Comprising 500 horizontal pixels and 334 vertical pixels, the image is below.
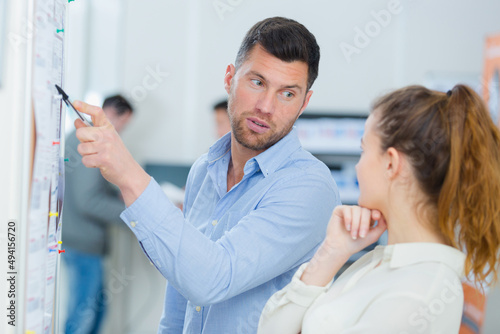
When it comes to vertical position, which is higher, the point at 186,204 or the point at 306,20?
the point at 306,20

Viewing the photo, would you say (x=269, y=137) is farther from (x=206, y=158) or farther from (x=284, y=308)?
(x=284, y=308)

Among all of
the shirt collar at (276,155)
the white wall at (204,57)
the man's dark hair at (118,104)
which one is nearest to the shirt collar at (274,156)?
the shirt collar at (276,155)

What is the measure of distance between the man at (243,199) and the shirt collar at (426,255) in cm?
27

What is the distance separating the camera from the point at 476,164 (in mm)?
1007

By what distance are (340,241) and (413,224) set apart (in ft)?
0.51

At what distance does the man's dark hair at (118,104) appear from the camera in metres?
3.64

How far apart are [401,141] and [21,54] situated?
0.70 m

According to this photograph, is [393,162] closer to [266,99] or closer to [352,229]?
[352,229]

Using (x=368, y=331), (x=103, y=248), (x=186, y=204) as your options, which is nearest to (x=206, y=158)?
(x=186, y=204)

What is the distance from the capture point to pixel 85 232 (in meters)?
3.46

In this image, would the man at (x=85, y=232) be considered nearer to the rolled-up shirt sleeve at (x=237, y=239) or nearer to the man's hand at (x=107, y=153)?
the rolled-up shirt sleeve at (x=237, y=239)

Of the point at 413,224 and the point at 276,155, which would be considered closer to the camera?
the point at 413,224

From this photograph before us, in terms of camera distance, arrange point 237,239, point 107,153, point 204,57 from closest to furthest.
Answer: point 107,153
point 237,239
point 204,57

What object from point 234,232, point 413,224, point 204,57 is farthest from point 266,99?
point 204,57
